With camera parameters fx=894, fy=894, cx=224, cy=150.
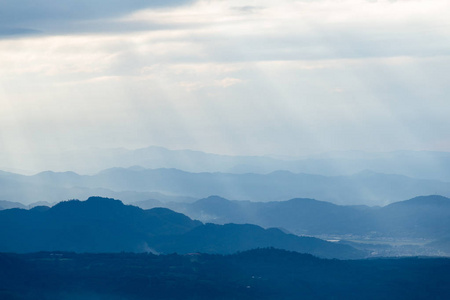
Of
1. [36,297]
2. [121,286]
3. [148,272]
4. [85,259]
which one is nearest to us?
[36,297]

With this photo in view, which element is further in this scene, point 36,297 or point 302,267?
point 302,267

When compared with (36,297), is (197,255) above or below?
above

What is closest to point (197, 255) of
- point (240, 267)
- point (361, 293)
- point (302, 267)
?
point (240, 267)

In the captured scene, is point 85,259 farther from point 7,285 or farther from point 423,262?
point 423,262

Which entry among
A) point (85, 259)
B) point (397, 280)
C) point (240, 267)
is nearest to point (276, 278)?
point (240, 267)

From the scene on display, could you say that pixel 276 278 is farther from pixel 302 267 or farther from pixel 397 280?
pixel 397 280

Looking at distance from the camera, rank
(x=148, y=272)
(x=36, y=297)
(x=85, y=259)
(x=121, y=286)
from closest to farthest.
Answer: (x=36, y=297) → (x=121, y=286) → (x=148, y=272) → (x=85, y=259)
